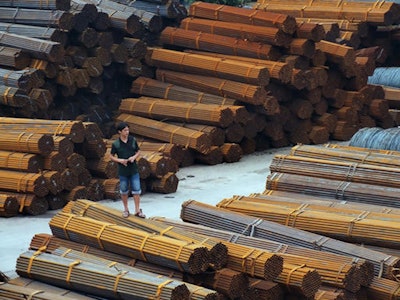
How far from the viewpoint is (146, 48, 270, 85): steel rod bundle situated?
20.4m

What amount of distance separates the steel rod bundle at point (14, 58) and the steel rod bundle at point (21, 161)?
11.8 ft

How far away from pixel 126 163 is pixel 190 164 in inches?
273

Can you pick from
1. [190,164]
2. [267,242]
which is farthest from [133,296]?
[190,164]

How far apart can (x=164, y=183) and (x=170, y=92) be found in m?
4.20

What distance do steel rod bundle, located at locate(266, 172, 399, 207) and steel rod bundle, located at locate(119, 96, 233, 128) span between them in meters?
5.23

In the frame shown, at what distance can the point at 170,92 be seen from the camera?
69.9 ft

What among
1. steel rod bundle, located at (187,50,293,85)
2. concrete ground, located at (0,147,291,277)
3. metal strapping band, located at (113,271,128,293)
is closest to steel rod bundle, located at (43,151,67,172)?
concrete ground, located at (0,147,291,277)

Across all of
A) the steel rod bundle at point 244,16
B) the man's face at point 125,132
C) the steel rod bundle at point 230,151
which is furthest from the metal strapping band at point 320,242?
the steel rod bundle at point 244,16

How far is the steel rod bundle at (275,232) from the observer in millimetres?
11719

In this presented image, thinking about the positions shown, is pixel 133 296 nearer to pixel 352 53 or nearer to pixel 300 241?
pixel 300 241

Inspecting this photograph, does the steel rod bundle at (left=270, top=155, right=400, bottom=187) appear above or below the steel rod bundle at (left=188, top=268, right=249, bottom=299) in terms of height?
above

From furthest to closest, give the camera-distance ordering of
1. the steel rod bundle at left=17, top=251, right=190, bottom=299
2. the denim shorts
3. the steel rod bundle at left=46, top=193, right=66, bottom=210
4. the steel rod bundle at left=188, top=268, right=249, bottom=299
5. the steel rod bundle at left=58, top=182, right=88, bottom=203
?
the steel rod bundle at left=58, top=182, right=88, bottom=203
the steel rod bundle at left=46, top=193, right=66, bottom=210
the denim shorts
the steel rod bundle at left=188, top=268, right=249, bottom=299
the steel rod bundle at left=17, top=251, right=190, bottom=299

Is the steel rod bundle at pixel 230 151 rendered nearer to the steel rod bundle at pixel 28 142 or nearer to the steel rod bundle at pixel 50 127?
the steel rod bundle at pixel 50 127

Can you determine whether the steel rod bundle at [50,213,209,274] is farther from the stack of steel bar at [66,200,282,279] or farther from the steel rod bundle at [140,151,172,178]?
the steel rod bundle at [140,151,172,178]
